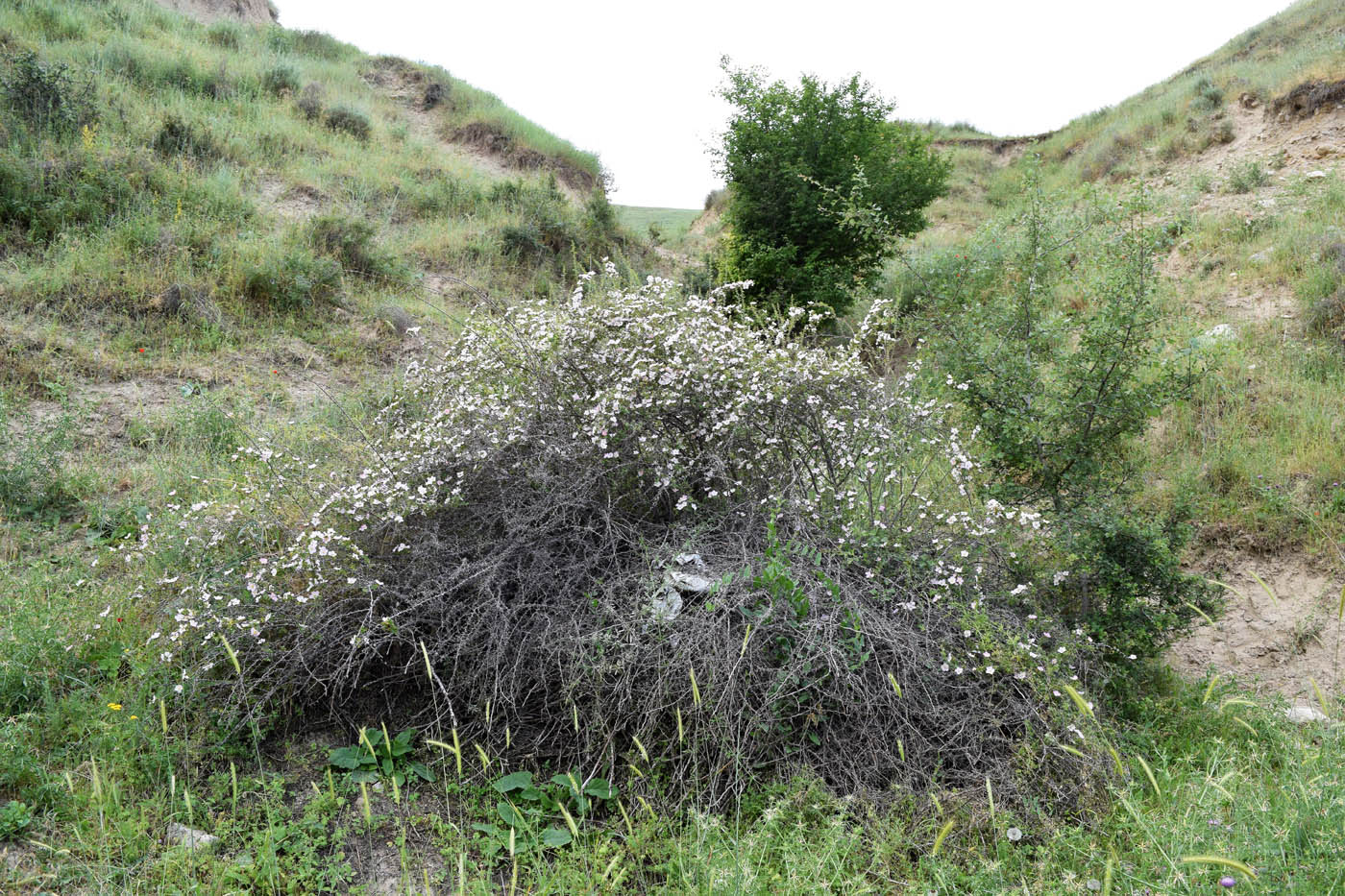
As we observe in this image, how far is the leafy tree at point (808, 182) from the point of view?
398 inches

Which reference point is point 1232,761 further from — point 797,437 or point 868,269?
point 868,269

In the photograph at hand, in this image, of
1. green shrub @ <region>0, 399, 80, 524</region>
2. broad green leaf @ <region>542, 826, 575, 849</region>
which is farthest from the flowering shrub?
green shrub @ <region>0, 399, 80, 524</region>

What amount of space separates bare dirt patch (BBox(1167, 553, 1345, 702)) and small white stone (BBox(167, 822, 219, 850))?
4876 mm

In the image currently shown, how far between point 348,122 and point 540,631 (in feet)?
41.5

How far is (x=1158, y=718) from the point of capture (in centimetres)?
377

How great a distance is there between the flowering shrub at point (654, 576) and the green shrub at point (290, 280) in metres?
4.10

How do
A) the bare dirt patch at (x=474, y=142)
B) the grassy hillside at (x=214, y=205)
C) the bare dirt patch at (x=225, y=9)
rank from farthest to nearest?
1. the bare dirt patch at (x=225, y=9)
2. the bare dirt patch at (x=474, y=142)
3. the grassy hillside at (x=214, y=205)

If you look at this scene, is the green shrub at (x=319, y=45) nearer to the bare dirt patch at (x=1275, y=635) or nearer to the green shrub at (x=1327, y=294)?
the green shrub at (x=1327, y=294)

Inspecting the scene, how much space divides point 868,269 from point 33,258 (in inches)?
364

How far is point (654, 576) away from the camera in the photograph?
141 inches

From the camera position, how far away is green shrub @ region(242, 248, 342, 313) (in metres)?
8.17

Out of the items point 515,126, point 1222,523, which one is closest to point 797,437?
point 1222,523

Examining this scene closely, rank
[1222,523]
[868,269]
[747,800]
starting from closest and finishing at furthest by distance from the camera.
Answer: [747,800]
[1222,523]
[868,269]

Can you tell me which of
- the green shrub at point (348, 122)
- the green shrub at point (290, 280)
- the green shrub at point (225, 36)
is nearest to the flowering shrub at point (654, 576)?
the green shrub at point (290, 280)
